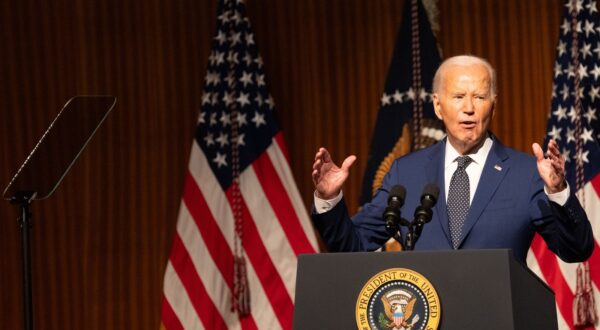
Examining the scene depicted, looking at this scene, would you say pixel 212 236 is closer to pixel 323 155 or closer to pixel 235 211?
pixel 235 211

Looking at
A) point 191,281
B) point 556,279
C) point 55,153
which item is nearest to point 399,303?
point 55,153

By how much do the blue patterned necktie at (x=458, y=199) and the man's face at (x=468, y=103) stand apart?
7 centimetres

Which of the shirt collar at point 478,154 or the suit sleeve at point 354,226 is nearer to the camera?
the suit sleeve at point 354,226

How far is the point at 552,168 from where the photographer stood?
2.61 m

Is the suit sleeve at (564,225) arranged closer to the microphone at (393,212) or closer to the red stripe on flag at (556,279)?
the microphone at (393,212)

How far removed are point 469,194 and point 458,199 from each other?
38 millimetres

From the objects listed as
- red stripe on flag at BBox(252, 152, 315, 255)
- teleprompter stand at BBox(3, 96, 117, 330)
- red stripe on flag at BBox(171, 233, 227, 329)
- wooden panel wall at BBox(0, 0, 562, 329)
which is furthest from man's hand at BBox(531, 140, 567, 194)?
red stripe on flag at BBox(171, 233, 227, 329)

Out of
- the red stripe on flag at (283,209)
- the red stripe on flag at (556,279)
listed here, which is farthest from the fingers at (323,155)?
the red stripe on flag at (283,209)

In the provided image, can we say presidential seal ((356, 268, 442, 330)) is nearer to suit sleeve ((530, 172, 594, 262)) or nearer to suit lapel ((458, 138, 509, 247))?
suit sleeve ((530, 172, 594, 262))

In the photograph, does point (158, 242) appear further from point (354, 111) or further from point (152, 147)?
point (354, 111)

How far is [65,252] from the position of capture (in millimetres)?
5320

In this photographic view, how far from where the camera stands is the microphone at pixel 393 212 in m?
2.40

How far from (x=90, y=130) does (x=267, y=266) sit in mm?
1921

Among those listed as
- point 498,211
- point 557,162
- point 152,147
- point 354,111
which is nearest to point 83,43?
point 152,147
